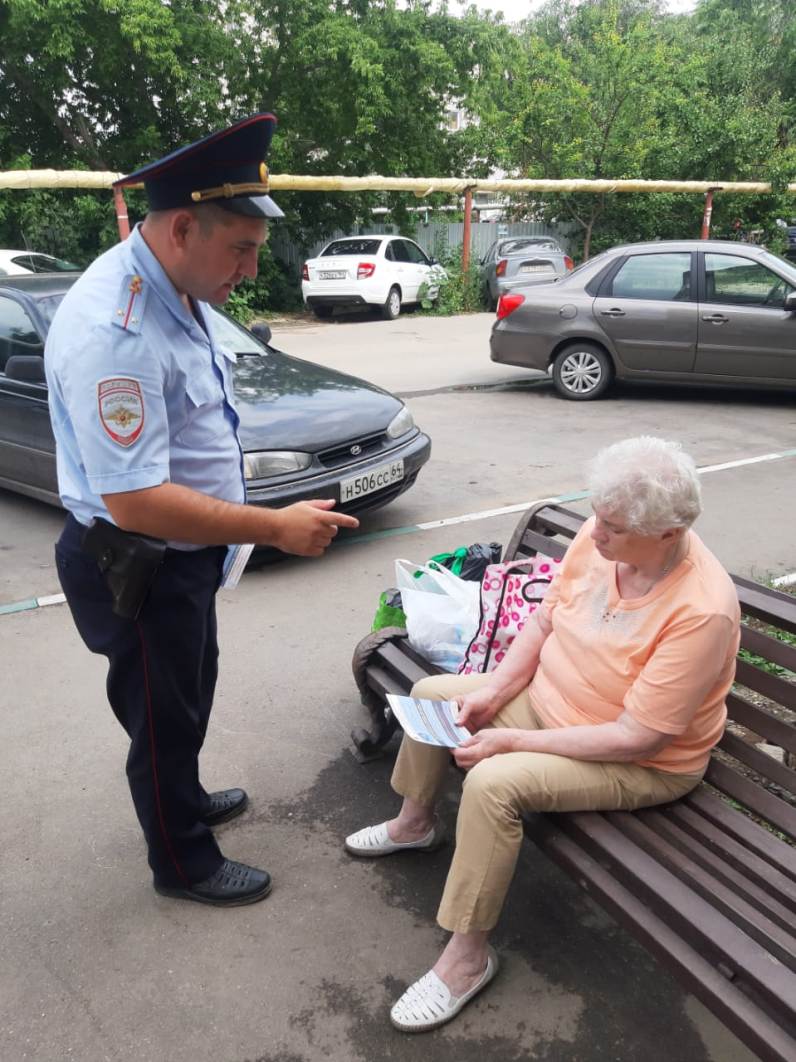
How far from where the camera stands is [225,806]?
2832 mm

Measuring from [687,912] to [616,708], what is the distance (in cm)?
52

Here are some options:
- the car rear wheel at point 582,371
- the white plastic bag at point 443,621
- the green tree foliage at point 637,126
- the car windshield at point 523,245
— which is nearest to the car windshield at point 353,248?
the car windshield at point 523,245

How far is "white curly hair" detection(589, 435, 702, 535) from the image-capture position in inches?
79.8

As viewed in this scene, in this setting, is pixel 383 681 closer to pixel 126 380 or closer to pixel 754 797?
pixel 754 797

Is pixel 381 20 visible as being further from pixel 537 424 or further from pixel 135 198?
pixel 537 424

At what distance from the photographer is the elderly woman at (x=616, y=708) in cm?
203

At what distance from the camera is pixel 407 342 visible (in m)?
13.9

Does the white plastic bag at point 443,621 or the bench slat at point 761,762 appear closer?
the bench slat at point 761,762

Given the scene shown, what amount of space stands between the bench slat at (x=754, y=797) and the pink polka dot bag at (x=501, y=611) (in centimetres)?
75

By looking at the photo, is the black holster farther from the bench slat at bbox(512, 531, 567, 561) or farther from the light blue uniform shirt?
the bench slat at bbox(512, 531, 567, 561)

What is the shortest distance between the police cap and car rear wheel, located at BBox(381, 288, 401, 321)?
49.9 ft

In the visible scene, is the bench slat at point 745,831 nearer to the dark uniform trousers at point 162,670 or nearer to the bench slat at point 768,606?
the bench slat at point 768,606

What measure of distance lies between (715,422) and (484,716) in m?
6.47

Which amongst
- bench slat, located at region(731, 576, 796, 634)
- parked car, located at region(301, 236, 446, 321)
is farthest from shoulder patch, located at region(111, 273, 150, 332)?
parked car, located at region(301, 236, 446, 321)
